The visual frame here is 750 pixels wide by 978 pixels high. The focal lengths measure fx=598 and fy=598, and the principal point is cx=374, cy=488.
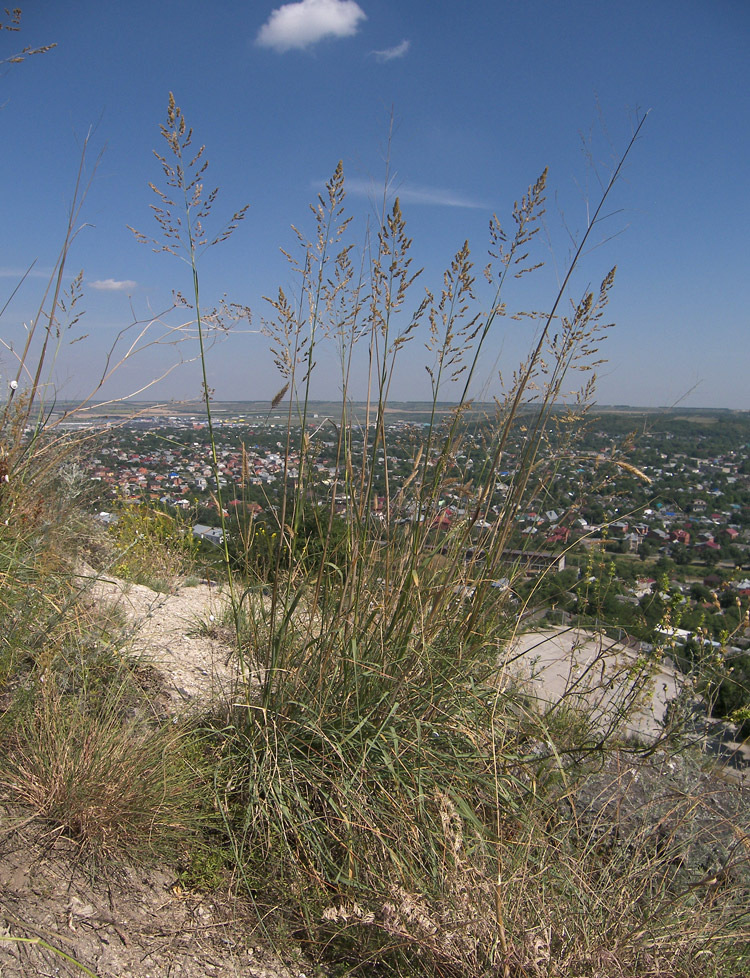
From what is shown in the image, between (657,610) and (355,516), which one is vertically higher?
(355,516)

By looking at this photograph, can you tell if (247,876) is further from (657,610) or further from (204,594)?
(204,594)

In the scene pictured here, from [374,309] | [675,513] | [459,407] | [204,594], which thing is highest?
[374,309]

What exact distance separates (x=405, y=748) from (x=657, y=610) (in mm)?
1563

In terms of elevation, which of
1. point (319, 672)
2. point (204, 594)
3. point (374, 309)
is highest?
point (374, 309)

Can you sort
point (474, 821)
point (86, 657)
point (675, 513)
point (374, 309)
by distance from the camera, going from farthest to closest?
point (675, 513) < point (86, 657) < point (374, 309) < point (474, 821)

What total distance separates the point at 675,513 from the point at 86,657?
7.94 feet

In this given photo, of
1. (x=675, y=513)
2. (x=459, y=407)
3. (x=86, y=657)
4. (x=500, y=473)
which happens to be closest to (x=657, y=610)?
(x=675, y=513)

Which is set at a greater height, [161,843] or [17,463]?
[17,463]

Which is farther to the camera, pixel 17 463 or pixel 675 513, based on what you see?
pixel 675 513

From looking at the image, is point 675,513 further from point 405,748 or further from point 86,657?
point 86,657

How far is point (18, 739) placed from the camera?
1.67 meters

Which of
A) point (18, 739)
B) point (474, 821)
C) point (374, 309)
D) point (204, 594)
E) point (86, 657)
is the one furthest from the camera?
point (204, 594)

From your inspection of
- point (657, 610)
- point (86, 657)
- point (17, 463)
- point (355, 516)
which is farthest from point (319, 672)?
point (657, 610)

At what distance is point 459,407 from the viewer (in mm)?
2014
